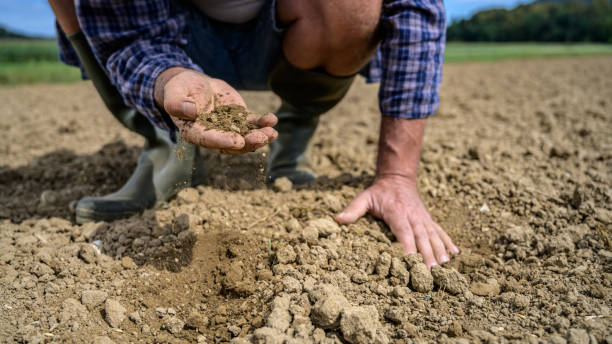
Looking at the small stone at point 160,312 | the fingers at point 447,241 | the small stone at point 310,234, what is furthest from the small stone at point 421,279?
the small stone at point 160,312

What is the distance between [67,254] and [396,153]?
126 cm

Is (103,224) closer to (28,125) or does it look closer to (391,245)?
(391,245)

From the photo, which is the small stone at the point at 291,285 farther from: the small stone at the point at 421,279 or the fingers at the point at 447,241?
the fingers at the point at 447,241

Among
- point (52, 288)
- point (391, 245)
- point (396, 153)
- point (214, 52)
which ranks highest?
point (214, 52)

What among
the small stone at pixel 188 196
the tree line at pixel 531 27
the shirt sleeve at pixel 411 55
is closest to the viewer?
the shirt sleeve at pixel 411 55

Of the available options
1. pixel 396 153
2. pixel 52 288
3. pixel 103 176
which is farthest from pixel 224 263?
pixel 103 176

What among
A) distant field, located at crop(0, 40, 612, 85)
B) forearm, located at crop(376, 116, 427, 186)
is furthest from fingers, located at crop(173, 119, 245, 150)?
distant field, located at crop(0, 40, 612, 85)

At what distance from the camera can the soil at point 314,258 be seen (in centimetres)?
113

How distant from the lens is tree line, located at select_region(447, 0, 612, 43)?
18.5m

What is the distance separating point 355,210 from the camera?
152 centimetres

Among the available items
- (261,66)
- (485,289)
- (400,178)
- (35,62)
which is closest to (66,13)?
(261,66)

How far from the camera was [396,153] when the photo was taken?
5.24 ft

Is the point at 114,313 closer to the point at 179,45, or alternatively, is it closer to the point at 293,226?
the point at 293,226

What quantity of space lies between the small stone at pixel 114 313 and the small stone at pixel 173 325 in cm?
13
